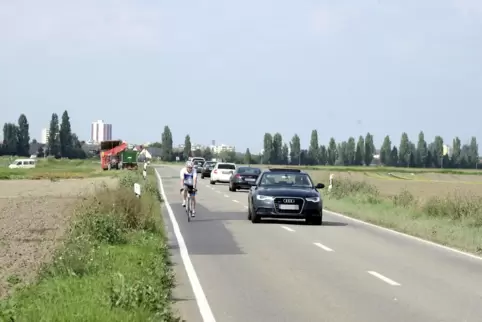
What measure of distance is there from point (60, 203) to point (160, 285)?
978 inches

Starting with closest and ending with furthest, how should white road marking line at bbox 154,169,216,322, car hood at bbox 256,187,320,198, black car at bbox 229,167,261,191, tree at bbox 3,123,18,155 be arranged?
white road marking line at bbox 154,169,216,322 → car hood at bbox 256,187,320,198 → black car at bbox 229,167,261,191 → tree at bbox 3,123,18,155

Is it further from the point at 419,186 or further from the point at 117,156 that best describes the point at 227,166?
the point at 117,156

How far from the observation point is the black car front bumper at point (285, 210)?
934 inches

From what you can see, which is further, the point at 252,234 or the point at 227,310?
the point at 252,234

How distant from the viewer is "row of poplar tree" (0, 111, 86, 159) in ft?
610

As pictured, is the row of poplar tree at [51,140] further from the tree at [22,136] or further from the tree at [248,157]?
the tree at [248,157]

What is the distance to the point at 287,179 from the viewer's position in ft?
84.3

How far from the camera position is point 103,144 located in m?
94.7

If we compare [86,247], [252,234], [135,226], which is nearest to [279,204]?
[252,234]

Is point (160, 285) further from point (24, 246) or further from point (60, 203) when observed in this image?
point (60, 203)

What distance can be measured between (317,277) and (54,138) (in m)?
180

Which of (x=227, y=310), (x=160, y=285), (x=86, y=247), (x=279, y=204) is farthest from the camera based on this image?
(x=279, y=204)

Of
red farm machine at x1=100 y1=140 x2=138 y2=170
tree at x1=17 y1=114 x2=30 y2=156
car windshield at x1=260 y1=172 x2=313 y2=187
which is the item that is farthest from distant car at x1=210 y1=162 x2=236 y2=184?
tree at x1=17 y1=114 x2=30 y2=156

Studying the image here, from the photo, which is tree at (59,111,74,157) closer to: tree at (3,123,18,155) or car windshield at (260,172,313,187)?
tree at (3,123,18,155)
